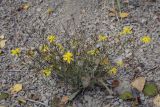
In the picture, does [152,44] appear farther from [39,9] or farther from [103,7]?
[39,9]

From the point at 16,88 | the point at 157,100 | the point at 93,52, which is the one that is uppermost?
the point at 93,52

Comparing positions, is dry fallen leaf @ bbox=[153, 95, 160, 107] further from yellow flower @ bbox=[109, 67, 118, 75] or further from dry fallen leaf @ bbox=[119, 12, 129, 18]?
dry fallen leaf @ bbox=[119, 12, 129, 18]

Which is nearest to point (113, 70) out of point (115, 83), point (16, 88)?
point (115, 83)

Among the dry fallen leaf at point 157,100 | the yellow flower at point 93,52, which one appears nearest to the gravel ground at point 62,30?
the dry fallen leaf at point 157,100

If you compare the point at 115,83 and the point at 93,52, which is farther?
the point at 115,83

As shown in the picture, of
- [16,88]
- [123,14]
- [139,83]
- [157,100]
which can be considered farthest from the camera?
[123,14]

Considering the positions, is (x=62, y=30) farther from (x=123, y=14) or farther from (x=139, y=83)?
(x=139, y=83)
